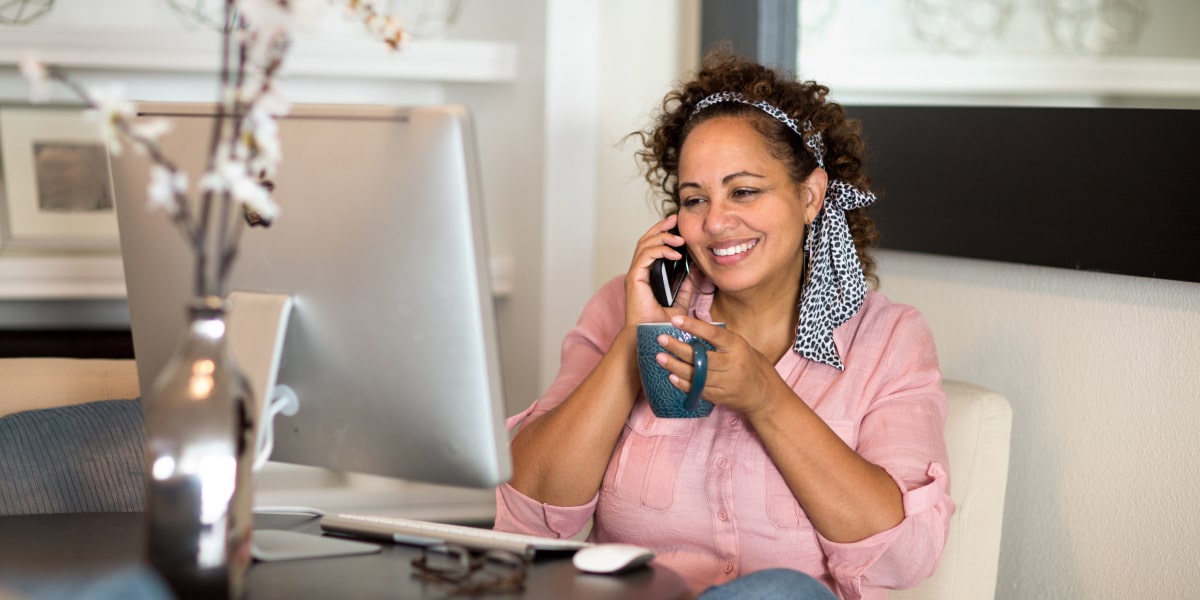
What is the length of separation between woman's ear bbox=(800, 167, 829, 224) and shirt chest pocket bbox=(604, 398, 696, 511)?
340 mm

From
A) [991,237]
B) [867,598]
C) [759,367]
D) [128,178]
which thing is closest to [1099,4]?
[991,237]

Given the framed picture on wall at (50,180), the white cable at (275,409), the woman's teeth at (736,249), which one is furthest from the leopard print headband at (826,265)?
the framed picture on wall at (50,180)

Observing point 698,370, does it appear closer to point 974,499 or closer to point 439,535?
point 439,535

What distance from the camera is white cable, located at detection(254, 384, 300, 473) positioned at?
1095mm

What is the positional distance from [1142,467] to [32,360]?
152cm

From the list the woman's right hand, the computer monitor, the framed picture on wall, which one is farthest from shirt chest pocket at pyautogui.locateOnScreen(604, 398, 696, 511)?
the framed picture on wall

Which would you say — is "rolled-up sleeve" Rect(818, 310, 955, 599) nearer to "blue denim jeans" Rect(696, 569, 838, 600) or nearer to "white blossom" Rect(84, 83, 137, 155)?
"blue denim jeans" Rect(696, 569, 838, 600)

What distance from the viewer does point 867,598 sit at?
1.50 meters

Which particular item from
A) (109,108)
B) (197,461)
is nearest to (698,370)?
(197,461)

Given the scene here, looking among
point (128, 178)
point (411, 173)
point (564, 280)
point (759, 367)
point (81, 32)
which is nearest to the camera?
point (411, 173)

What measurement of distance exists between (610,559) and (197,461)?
1.26ft

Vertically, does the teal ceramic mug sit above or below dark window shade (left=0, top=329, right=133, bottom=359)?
above

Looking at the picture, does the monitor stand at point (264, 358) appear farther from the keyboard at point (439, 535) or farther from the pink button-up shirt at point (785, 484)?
the pink button-up shirt at point (785, 484)

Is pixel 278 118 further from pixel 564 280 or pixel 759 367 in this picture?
pixel 564 280
